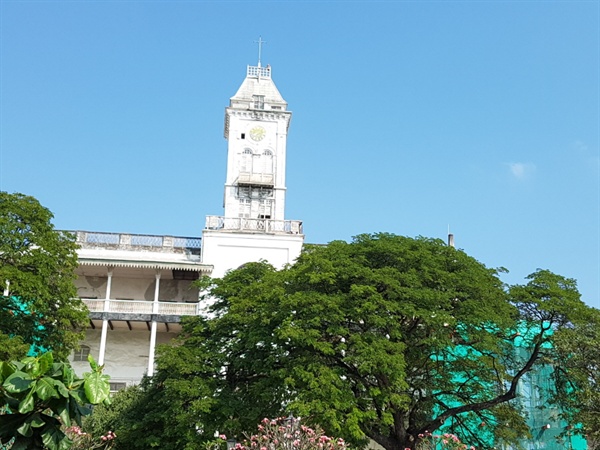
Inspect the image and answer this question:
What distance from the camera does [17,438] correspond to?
722cm

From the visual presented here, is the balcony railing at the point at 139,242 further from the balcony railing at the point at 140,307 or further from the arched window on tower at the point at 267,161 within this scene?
the arched window on tower at the point at 267,161

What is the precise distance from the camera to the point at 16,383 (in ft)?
22.9

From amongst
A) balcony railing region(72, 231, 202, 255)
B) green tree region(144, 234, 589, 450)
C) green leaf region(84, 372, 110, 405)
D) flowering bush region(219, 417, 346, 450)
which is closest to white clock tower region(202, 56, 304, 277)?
balcony railing region(72, 231, 202, 255)

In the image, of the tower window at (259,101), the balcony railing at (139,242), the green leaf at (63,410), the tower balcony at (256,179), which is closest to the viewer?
the green leaf at (63,410)

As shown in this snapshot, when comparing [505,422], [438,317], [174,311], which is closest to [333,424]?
[438,317]

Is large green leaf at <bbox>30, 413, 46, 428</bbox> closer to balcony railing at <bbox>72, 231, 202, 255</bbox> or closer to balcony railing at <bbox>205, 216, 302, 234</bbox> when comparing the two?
balcony railing at <bbox>205, 216, 302, 234</bbox>

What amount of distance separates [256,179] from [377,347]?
18.9 metres

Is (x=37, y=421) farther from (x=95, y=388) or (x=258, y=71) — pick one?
(x=258, y=71)

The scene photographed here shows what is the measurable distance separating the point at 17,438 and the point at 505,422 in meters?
15.4

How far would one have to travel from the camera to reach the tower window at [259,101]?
121 feet

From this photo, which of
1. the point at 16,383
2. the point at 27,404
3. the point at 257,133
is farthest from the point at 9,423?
the point at 257,133

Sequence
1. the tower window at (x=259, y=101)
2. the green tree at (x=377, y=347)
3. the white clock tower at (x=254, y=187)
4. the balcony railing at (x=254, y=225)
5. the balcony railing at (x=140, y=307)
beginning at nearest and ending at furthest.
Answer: the green tree at (x=377, y=347) < the balcony railing at (x=140, y=307) < the white clock tower at (x=254, y=187) < the balcony railing at (x=254, y=225) < the tower window at (x=259, y=101)

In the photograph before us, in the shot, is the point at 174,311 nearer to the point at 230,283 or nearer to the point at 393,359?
the point at 230,283

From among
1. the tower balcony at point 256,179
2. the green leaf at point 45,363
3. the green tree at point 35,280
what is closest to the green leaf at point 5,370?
the green leaf at point 45,363
